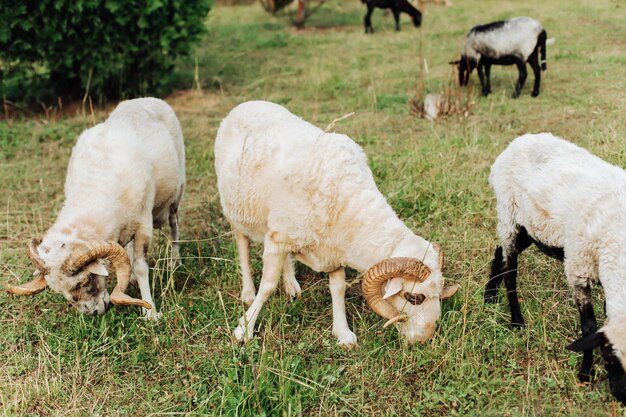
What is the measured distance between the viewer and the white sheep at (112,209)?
4270 millimetres

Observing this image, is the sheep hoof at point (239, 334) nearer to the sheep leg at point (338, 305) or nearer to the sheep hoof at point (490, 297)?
the sheep leg at point (338, 305)

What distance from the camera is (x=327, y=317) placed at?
4684mm

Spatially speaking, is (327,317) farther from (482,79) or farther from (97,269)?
(482,79)

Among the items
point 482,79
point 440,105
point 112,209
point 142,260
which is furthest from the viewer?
point 482,79

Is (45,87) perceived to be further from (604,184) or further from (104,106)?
(604,184)

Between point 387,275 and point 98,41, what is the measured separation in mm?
7538

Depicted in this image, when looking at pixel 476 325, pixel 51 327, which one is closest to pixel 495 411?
pixel 476 325

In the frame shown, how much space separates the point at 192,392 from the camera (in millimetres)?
3906

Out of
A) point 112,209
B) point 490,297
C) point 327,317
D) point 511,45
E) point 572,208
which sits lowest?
point 327,317

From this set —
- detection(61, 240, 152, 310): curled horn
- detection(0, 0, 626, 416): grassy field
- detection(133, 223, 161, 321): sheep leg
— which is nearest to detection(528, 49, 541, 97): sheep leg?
detection(0, 0, 626, 416): grassy field

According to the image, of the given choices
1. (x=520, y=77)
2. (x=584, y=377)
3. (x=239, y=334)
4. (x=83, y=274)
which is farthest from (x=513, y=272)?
(x=520, y=77)

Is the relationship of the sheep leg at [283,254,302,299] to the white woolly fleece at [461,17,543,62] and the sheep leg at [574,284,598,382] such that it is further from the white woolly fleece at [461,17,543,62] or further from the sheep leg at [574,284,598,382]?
the white woolly fleece at [461,17,543,62]

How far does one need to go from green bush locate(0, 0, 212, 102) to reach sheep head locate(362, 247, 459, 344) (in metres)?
6.41

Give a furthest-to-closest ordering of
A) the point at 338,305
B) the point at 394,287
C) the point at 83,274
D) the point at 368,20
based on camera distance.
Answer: the point at 368,20, the point at 338,305, the point at 83,274, the point at 394,287
